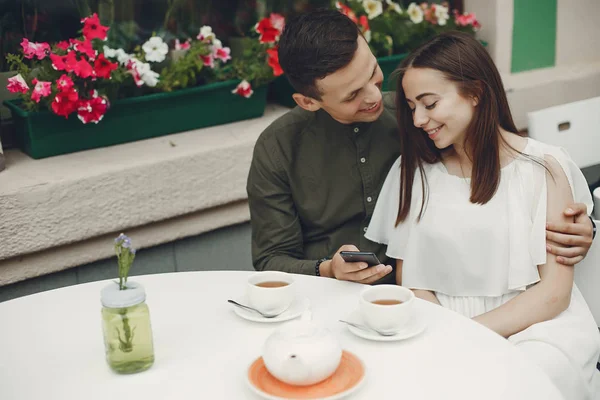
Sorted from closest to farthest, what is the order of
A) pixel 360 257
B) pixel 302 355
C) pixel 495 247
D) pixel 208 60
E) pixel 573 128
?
1. pixel 302 355
2. pixel 360 257
3. pixel 495 247
4. pixel 573 128
5. pixel 208 60

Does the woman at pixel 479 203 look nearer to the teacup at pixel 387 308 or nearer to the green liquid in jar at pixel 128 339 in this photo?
the teacup at pixel 387 308

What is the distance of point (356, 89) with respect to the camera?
6.42 ft

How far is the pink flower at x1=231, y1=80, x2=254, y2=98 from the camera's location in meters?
2.91

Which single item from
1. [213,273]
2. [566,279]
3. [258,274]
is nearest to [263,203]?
[213,273]

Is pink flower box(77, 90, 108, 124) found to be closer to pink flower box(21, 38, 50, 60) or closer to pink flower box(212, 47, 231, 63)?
pink flower box(21, 38, 50, 60)

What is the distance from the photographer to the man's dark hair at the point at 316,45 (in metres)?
1.93

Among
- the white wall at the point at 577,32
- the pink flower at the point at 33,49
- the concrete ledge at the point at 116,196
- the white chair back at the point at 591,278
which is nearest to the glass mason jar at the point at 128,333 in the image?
the white chair back at the point at 591,278

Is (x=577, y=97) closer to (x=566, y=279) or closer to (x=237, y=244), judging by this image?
(x=237, y=244)

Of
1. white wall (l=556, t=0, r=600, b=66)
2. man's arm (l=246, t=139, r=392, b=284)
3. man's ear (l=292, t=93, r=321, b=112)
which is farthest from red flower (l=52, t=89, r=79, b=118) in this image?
white wall (l=556, t=0, r=600, b=66)

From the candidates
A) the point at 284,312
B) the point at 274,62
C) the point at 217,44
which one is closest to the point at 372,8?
the point at 274,62

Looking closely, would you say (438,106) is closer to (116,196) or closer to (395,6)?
(116,196)

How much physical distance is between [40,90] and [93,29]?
295 mm

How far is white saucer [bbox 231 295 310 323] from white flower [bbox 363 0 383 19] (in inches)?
76.9

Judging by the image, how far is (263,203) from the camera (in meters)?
2.14
